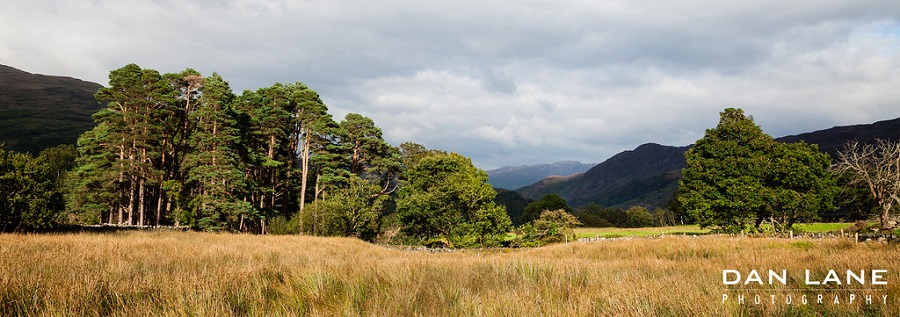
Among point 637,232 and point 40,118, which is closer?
point 637,232

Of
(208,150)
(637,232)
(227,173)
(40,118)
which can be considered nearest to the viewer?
(227,173)

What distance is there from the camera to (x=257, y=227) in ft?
121

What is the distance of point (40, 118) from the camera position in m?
151

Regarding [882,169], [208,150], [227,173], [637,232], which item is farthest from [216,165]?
[637,232]

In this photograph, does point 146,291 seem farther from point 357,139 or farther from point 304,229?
point 357,139

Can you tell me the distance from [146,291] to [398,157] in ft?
127

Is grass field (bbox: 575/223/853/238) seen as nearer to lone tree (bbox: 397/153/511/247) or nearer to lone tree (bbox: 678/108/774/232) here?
lone tree (bbox: 678/108/774/232)

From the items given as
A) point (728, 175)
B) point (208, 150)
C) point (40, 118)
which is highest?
point (40, 118)

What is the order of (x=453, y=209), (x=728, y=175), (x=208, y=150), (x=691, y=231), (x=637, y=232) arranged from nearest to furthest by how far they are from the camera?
(x=728, y=175)
(x=208, y=150)
(x=453, y=209)
(x=691, y=231)
(x=637, y=232)

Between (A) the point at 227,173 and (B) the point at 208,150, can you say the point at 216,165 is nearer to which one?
(A) the point at 227,173

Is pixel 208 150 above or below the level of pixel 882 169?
above

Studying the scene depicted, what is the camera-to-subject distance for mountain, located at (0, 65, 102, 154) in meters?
123

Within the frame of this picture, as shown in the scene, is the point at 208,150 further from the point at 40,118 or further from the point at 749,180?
the point at 40,118

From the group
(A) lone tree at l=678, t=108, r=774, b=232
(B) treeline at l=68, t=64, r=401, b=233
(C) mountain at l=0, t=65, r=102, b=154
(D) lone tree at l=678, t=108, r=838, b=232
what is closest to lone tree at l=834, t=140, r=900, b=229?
(D) lone tree at l=678, t=108, r=838, b=232
